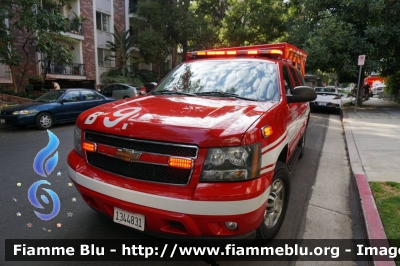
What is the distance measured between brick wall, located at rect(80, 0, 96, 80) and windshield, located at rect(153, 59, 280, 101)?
840 inches

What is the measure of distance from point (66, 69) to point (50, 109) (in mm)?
13656

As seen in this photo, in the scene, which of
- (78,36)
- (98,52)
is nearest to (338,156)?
(78,36)

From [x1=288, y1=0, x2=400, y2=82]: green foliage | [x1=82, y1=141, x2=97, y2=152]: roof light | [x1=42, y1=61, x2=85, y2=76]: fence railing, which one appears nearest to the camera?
[x1=82, y1=141, x2=97, y2=152]: roof light

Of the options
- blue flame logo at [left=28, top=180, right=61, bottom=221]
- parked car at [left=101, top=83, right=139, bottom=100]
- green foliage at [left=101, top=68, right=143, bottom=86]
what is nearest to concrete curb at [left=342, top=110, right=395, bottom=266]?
blue flame logo at [left=28, top=180, right=61, bottom=221]

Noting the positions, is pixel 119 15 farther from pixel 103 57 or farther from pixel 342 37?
pixel 342 37

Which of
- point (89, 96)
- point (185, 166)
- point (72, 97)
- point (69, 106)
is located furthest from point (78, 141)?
point (89, 96)

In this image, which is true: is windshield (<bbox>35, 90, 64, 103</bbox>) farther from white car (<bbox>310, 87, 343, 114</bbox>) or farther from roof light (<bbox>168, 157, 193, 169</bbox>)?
white car (<bbox>310, 87, 343, 114</bbox>)

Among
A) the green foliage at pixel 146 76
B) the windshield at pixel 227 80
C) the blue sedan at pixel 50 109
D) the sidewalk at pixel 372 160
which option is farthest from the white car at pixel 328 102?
the green foliage at pixel 146 76

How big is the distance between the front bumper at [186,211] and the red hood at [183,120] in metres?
0.41

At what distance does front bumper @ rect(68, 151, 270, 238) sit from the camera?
2.15 meters

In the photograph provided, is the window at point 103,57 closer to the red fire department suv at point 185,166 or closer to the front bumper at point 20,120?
the front bumper at point 20,120

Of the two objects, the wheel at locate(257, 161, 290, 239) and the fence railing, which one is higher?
the fence railing

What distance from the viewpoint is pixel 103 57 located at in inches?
985

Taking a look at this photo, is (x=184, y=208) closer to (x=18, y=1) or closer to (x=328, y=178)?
(x=328, y=178)
